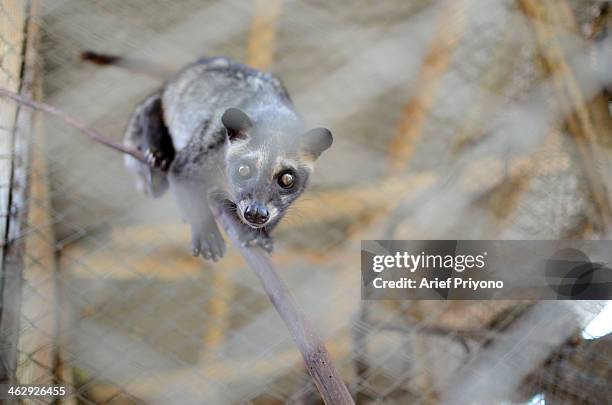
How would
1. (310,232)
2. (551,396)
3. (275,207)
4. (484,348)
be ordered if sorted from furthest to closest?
(310,232)
(484,348)
(551,396)
(275,207)

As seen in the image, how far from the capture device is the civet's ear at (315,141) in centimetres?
147

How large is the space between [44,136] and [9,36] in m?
0.56

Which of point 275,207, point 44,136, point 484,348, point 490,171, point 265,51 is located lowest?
point 484,348

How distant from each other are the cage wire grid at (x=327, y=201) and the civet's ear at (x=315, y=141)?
364 millimetres

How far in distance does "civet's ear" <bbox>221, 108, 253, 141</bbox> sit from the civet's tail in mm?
993

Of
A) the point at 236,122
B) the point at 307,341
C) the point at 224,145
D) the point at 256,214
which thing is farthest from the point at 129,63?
the point at 307,341

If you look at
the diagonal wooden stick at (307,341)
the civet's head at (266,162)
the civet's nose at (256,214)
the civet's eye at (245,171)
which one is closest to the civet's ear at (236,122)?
the civet's head at (266,162)

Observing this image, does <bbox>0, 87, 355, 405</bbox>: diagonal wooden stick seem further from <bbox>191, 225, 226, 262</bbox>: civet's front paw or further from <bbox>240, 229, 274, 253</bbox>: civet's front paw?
<bbox>191, 225, 226, 262</bbox>: civet's front paw

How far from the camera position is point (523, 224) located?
2.26m

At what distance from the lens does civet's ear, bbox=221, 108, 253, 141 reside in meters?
1.47

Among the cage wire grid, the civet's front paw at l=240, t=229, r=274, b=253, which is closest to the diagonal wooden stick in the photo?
the civet's front paw at l=240, t=229, r=274, b=253

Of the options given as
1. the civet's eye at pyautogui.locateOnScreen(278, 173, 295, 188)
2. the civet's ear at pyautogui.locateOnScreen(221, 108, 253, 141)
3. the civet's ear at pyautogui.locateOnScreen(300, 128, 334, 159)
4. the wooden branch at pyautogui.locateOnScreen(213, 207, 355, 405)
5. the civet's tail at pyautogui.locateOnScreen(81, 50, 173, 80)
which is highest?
the civet's tail at pyautogui.locateOnScreen(81, 50, 173, 80)

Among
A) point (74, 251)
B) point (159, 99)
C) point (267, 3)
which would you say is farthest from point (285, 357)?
point (267, 3)

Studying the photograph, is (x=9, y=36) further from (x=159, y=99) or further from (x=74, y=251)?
(x=74, y=251)
